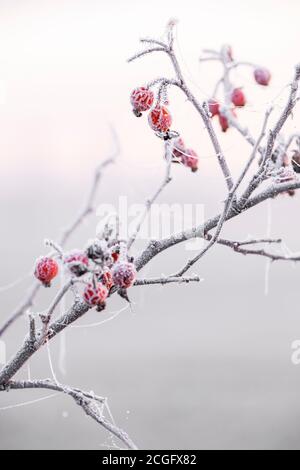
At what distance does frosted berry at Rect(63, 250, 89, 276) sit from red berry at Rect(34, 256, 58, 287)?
0.14 m

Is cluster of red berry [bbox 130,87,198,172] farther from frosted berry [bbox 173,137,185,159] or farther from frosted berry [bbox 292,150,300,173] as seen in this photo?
frosted berry [bbox 292,150,300,173]

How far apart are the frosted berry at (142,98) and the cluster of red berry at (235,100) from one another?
0.97 ft

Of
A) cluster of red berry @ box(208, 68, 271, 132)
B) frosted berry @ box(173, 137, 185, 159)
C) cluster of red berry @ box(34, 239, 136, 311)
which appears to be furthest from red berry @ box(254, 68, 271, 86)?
→ cluster of red berry @ box(34, 239, 136, 311)

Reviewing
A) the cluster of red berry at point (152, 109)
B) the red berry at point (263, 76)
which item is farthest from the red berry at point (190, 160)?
the red berry at point (263, 76)

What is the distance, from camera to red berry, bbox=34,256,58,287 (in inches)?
40.3

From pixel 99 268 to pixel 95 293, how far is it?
0.04 metres

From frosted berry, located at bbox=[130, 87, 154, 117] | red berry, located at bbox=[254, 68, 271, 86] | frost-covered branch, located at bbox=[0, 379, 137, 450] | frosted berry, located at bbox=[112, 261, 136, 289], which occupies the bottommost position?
frost-covered branch, located at bbox=[0, 379, 137, 450]

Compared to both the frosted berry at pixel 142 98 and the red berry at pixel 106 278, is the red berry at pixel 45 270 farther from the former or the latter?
the frosted berry at pixel 142 98

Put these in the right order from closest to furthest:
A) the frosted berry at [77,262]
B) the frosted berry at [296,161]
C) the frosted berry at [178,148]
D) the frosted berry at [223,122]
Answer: the frosted berry at [77,262], the frosted berry at [296,161], the frosted berry at [178,148], the frosted berry at [223,122]

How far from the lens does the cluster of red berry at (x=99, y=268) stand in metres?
0.89

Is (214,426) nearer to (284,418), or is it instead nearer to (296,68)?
(284,418)

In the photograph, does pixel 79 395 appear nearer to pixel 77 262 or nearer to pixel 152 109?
pixel 77 262
